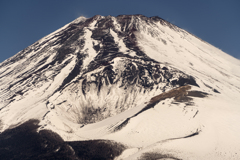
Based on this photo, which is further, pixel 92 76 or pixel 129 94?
pixel 92 76

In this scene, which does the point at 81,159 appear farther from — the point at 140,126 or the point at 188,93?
the point at 188,93

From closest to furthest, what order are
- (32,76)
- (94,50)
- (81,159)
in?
(81,159)
(32,76)
(94,50)

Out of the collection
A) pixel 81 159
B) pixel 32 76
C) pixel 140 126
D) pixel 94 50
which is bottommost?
pixel 81 159

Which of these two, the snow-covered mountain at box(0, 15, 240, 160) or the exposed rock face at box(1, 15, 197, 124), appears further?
the exposed rock face at box(1, 15, 197, 124)

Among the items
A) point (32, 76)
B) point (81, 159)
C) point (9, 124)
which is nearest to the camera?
point (81, 159)

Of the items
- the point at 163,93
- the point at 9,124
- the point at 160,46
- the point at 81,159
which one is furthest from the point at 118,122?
the point at 160,46

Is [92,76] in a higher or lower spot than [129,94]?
higher

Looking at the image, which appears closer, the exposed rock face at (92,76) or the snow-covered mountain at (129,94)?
the snow-covered mountain at (129,94)

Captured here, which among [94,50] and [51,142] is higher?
[94,50]
